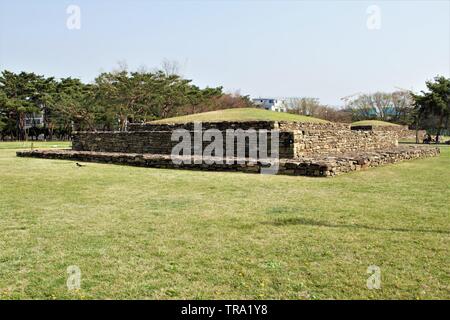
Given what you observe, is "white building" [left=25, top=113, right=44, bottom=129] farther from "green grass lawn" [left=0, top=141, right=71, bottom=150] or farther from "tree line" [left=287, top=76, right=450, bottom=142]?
"tree line" [left=287, top=76, right=450, bottom=142]

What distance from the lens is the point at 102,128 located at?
4944 centimetres

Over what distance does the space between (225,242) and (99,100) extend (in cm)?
3492

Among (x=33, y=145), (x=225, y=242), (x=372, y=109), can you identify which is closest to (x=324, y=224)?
(x=225, y=242)

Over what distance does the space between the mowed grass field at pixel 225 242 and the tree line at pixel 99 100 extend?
29.4 meters

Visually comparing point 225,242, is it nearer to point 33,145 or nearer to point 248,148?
point 248,148

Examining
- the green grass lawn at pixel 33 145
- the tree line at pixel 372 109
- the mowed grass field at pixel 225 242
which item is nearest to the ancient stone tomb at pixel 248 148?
the mowed grass field at pixel 225 242

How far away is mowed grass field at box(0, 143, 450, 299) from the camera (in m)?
2.94

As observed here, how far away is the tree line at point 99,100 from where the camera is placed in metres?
35.6

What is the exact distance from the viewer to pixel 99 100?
36.3 meters

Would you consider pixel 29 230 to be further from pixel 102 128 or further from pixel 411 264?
pixel 102 128

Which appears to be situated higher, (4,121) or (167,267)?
(4,121)

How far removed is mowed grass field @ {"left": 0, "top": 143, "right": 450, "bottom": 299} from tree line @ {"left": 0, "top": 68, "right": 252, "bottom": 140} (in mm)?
29359
